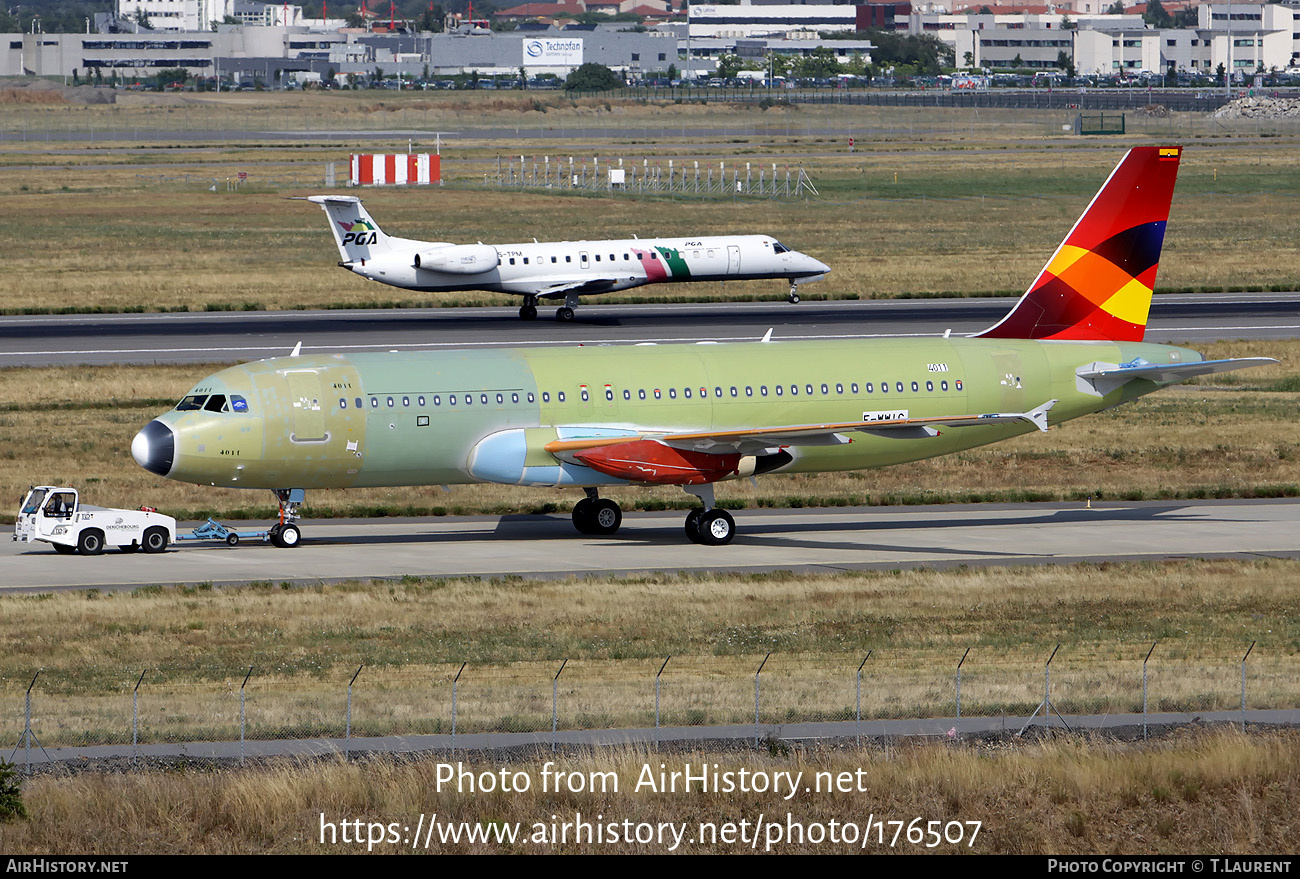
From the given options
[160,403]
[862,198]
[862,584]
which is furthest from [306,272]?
[862,584]

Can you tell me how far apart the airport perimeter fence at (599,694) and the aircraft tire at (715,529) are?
43.4 ft

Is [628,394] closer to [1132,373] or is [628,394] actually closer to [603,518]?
[603,518]

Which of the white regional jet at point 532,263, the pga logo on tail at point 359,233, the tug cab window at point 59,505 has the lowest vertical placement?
the tug cab window at point 59,505

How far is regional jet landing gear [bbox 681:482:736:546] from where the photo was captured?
4731 centimetres

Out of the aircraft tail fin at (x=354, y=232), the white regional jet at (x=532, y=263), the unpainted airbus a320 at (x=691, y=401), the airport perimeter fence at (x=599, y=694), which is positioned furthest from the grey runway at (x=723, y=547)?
the aircraft tail fin at (x=354, y=232)

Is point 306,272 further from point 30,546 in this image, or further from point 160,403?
point 30,546

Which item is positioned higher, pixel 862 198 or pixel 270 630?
pixel 862 198

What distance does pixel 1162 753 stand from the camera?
25.9 m

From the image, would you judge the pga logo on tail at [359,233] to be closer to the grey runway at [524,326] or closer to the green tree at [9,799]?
the grey runway at [524,326]

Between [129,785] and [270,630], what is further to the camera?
[270,630]

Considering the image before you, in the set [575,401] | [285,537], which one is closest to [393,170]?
[285,537]

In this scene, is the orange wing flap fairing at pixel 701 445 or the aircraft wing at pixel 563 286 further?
the aircraft wing at pixel 563 286

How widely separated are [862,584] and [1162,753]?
15.8m

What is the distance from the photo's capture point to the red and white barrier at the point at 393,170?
15712 cm
